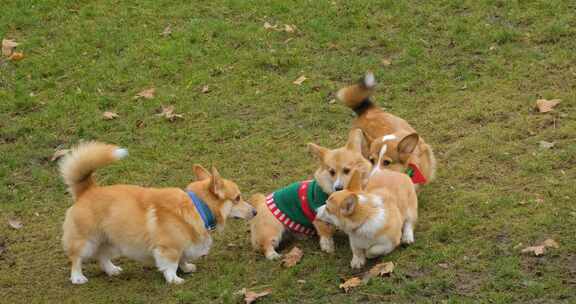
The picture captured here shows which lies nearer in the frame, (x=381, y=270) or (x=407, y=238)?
(x=381, y=270)

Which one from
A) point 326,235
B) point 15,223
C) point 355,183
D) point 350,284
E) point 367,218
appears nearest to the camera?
point 350,284

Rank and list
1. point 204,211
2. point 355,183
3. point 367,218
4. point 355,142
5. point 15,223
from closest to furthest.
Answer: point 367,218
point 355,183
point 204,211
point 355,142
point 15,223

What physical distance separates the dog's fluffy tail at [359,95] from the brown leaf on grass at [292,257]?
2065 millimetres

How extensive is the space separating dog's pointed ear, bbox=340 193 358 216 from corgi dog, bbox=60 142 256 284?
3.44 feet

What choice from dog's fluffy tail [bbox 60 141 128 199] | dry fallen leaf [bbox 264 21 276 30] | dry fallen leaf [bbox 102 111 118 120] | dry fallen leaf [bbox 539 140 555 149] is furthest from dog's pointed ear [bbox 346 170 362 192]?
dry fallen leaf [bbox 264 21 276 30]

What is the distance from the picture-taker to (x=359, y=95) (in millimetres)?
8359

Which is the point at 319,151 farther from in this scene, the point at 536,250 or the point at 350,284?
the point at 536,250

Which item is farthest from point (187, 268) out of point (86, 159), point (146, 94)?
point (146, 94)

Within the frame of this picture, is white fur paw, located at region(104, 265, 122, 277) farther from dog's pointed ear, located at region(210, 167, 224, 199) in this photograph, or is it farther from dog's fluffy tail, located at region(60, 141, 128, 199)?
dog's pointed ear, located at region(210, 167, 224, 199)

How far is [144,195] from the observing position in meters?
6.54

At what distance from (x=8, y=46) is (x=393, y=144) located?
259 inches

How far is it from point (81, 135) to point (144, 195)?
3577 mm

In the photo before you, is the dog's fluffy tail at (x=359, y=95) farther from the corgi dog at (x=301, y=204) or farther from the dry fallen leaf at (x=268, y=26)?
the dry fallen leaf at (x=268, y=26)

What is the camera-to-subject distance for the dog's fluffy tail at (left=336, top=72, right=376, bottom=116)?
835cm
